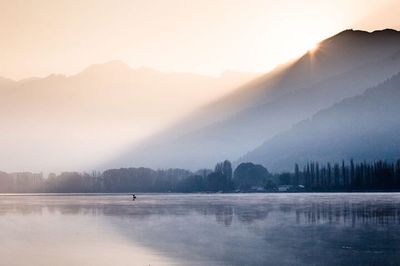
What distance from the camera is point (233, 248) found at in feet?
112

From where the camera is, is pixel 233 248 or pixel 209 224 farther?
pixel 209 224

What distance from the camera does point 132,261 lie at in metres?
30.0

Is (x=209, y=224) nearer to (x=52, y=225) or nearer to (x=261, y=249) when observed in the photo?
(x=52, y=225)

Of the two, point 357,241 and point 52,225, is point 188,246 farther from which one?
point 52,225

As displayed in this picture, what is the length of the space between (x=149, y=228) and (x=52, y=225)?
10508 mm

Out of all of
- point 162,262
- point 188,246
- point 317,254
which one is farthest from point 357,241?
point 162,262

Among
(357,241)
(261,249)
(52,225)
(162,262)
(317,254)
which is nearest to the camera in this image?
(162,262)

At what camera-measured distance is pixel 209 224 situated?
51719mm

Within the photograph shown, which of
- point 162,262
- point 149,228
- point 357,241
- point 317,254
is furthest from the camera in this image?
point 149,228

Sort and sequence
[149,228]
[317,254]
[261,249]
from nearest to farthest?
[317,254], [261,249], [149,228]

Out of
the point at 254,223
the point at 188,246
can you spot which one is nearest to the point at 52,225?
the point at 254,223

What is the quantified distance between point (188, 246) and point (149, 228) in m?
13.9

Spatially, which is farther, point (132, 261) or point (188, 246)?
point (188, 246)

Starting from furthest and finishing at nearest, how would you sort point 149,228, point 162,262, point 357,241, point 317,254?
point 149,228
point 357,241
point 317,254
point 162,262
